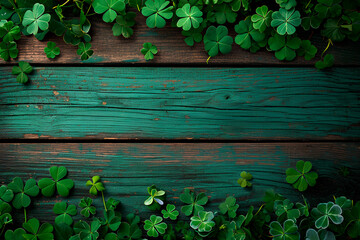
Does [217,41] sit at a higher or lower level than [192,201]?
higher

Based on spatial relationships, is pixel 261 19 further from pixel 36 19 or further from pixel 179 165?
pixel 36 19

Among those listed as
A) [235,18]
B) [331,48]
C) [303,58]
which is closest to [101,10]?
[235,18]

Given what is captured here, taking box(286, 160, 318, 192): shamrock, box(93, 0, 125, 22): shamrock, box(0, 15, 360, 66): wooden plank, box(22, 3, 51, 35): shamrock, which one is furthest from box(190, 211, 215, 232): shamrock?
box(22, 3, 51, 35): shamrock

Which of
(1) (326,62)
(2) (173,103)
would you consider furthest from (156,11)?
(1) (326,62)

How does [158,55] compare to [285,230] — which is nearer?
[285,230]

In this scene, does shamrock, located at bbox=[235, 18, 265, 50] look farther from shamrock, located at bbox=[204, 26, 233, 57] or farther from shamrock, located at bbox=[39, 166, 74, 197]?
shamrock, located at bbox=[39, 166, 74, 197]

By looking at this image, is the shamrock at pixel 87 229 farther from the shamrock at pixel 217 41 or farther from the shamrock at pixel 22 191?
the shamrock at pixel 217 41

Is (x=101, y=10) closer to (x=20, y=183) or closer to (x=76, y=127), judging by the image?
(x=76, y=127)
